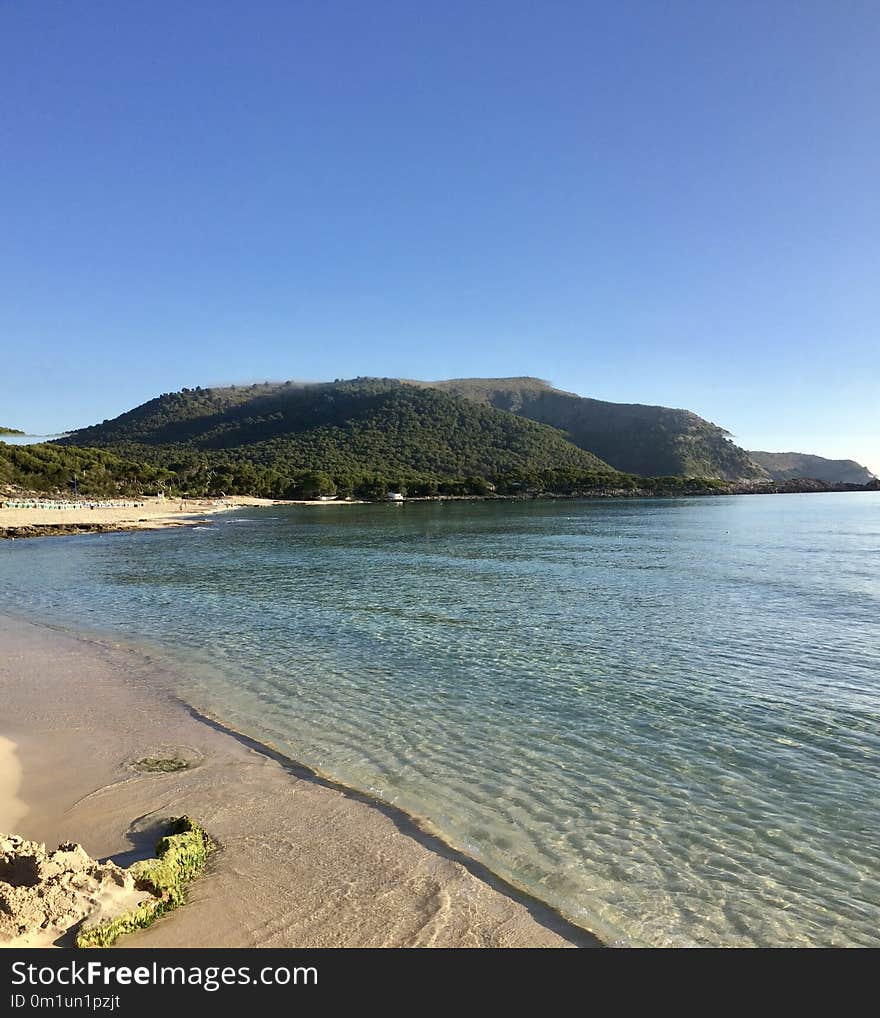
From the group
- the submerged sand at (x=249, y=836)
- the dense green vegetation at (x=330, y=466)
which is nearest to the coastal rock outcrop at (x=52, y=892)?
the submerged sand at (x=249, y=836)

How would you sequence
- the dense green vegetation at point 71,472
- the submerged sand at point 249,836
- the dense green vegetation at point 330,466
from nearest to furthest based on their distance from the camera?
the submerged sand at point 249,836
the dense green vegetation at point 71,472
the dense green vegetation at point 330,466

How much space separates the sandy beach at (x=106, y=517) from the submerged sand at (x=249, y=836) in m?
58.6

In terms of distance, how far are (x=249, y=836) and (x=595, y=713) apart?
6.06m

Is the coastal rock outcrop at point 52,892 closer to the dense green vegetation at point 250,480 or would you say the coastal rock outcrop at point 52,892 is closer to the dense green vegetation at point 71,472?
the dense green vegetation at point 250,480

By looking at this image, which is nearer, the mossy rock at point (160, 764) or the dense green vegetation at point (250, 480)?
the mossy rock at point (160, 764)

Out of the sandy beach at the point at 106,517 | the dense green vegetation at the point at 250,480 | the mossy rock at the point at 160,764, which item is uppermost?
the dense green vegetation at the point at 250,480

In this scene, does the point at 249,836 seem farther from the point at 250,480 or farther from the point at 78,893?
the point at 250,480

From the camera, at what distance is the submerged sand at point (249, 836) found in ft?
16.1

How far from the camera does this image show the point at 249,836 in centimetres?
636

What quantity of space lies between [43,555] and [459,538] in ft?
97.2

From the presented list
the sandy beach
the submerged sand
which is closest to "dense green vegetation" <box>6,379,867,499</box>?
the sandy beach

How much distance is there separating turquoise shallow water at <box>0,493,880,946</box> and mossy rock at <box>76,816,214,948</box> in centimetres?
227
